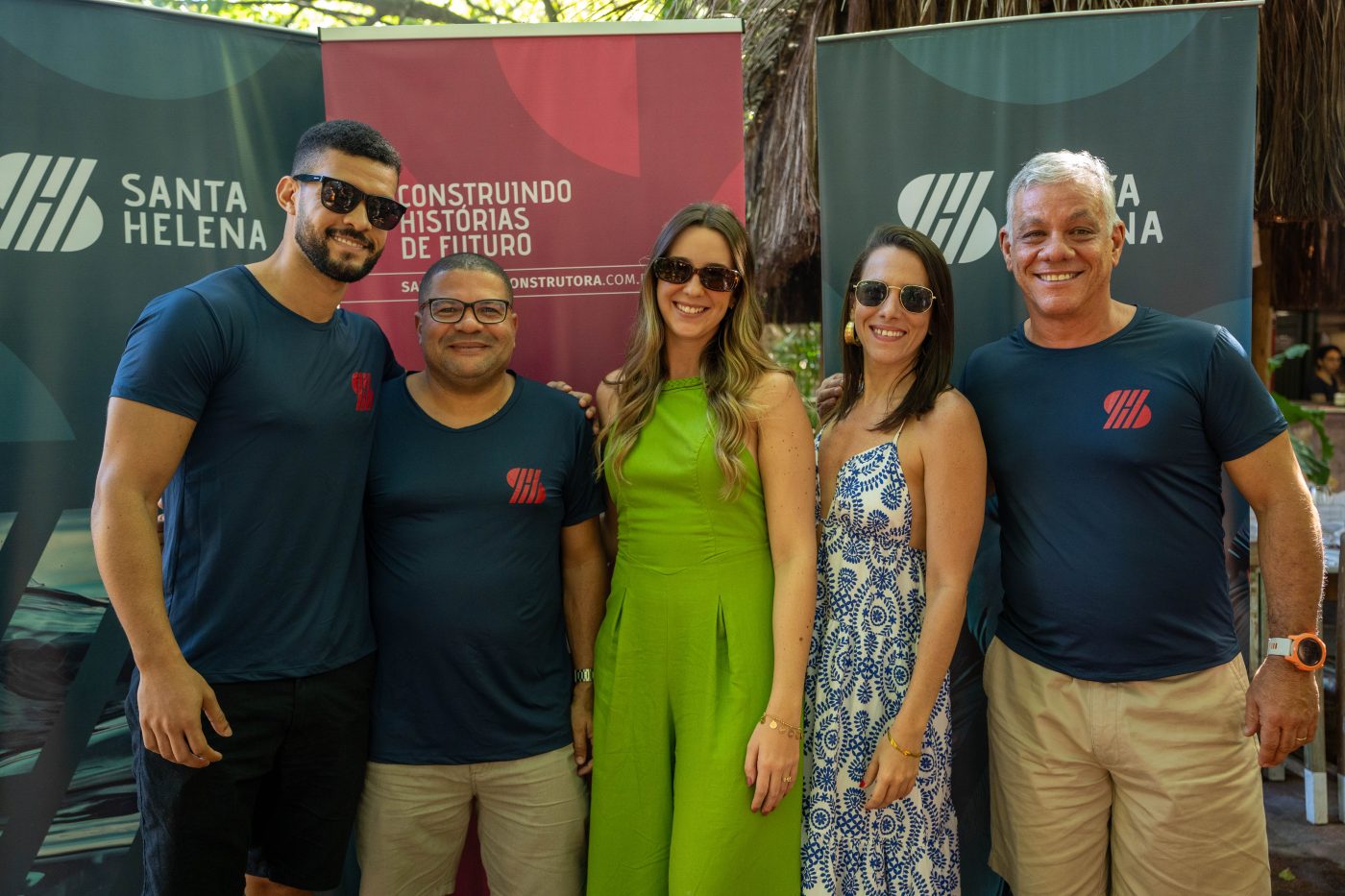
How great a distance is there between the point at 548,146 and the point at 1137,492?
84.3 inches

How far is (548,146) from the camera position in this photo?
127 inches

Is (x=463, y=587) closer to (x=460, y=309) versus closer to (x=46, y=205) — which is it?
(x=460, y=309)

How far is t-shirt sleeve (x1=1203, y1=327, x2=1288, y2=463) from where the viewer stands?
2342 mm

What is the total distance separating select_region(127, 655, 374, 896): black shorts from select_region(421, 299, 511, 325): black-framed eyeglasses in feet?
3.07

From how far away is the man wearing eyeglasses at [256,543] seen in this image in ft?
6.96

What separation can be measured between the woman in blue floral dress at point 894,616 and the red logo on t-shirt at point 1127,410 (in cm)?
35

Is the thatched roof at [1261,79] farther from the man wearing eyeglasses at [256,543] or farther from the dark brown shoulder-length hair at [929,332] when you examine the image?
the man wearing eyeglasses at [256,543]

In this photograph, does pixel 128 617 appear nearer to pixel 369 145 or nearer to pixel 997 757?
pixel 369 145

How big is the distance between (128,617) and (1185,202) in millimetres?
3213

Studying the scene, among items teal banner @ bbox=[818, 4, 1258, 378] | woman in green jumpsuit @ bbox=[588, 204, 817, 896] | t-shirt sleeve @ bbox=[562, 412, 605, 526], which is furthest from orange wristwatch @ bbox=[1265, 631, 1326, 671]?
t-shirt sleeve @ bbox=[562, 412, 605, 526]

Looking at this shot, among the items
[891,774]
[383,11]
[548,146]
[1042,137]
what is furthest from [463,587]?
[383,11]

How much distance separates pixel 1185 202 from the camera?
3029 millimetres

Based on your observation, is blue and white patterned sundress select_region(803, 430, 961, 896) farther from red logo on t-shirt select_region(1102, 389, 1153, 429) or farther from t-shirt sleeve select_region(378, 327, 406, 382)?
t-shirt sleeve select_region(378, 327, 406, 382)

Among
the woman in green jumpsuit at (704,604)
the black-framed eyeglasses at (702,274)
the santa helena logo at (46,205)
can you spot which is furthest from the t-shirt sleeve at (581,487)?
the santa helena logo at (46,205)
